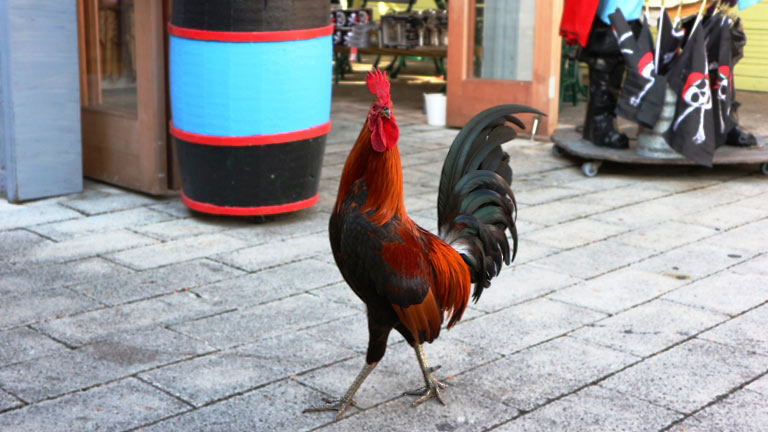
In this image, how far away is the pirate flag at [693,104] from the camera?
6.66 m

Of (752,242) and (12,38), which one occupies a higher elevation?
(12,38)

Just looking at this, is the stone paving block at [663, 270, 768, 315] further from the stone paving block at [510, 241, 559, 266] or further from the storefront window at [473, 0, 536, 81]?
the storefront window at [473, 0, 536, 81]

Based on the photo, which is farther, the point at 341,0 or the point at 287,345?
the point at 341,0

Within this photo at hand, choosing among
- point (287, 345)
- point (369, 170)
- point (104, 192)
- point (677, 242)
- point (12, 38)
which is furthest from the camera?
point (104, 192)

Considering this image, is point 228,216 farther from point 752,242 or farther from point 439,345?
point 752,242

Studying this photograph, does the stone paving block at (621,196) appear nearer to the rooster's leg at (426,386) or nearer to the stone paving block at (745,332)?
the stone paving block at (745,332)

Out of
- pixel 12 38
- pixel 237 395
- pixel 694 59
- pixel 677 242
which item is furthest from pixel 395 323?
pixel 694 59

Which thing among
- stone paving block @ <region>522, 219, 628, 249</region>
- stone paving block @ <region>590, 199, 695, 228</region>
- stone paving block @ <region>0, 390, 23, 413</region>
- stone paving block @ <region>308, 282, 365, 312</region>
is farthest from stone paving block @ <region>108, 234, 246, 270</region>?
stone paving block @ <region>590, 199, 695, 228</region>

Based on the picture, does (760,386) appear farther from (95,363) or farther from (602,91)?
(602,91)

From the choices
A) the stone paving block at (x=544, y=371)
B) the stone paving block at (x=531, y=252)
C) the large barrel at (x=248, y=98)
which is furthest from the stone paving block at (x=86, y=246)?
the stone paving block at (x=544, y=371)

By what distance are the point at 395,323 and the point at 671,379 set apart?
126 cm

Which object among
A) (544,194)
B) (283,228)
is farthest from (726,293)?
(283,228)

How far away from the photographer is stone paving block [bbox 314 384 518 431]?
10.4 ft

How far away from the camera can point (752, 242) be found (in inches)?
213
